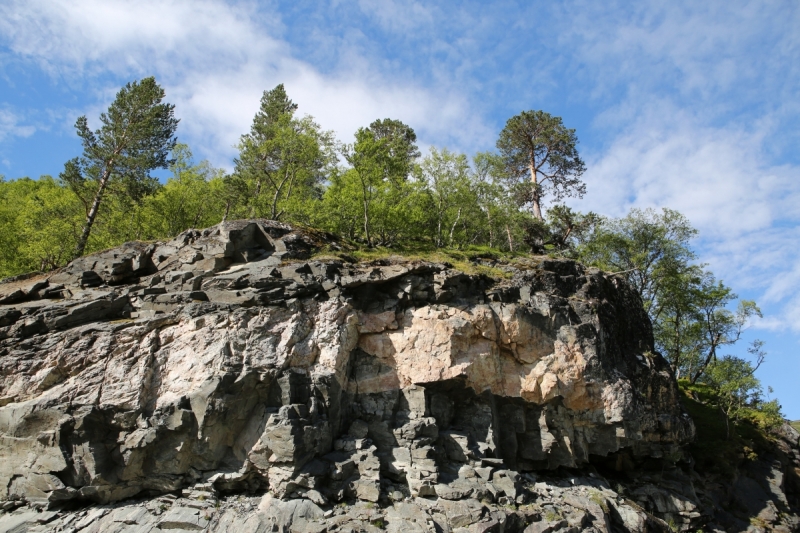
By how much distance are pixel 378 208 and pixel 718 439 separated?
74.2 feet

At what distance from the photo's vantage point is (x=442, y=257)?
24.8 meters

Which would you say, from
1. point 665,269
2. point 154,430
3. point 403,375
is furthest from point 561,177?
point 154,430

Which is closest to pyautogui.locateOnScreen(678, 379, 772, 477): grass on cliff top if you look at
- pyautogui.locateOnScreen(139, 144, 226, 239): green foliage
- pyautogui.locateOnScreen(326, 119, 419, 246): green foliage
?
pyautogui.locateOnScreen(326, 119, 419, 246): green foliage

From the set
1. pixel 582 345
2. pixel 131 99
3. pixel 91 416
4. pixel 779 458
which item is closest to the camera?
pixel 91 416

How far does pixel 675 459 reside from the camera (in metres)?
21.9

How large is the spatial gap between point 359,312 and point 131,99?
2115 cm

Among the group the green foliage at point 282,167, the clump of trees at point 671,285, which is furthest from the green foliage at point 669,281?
the green foliage at point 282,167

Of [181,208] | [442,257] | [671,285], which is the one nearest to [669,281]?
[671,285]

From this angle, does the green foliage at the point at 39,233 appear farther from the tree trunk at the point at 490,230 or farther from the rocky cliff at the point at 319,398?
the tree trunk at the point at 490,230

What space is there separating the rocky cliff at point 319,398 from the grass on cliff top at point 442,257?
0.75 metres

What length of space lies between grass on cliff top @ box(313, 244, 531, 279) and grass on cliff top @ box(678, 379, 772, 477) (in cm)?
1273

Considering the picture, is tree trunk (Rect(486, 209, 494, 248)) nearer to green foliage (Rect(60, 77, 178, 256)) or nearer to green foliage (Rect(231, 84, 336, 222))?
green foliage (Rect(231, 84, 336, 222))

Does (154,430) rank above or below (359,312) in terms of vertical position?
below

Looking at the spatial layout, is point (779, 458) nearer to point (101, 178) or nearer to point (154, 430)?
A: point (154, 430)
